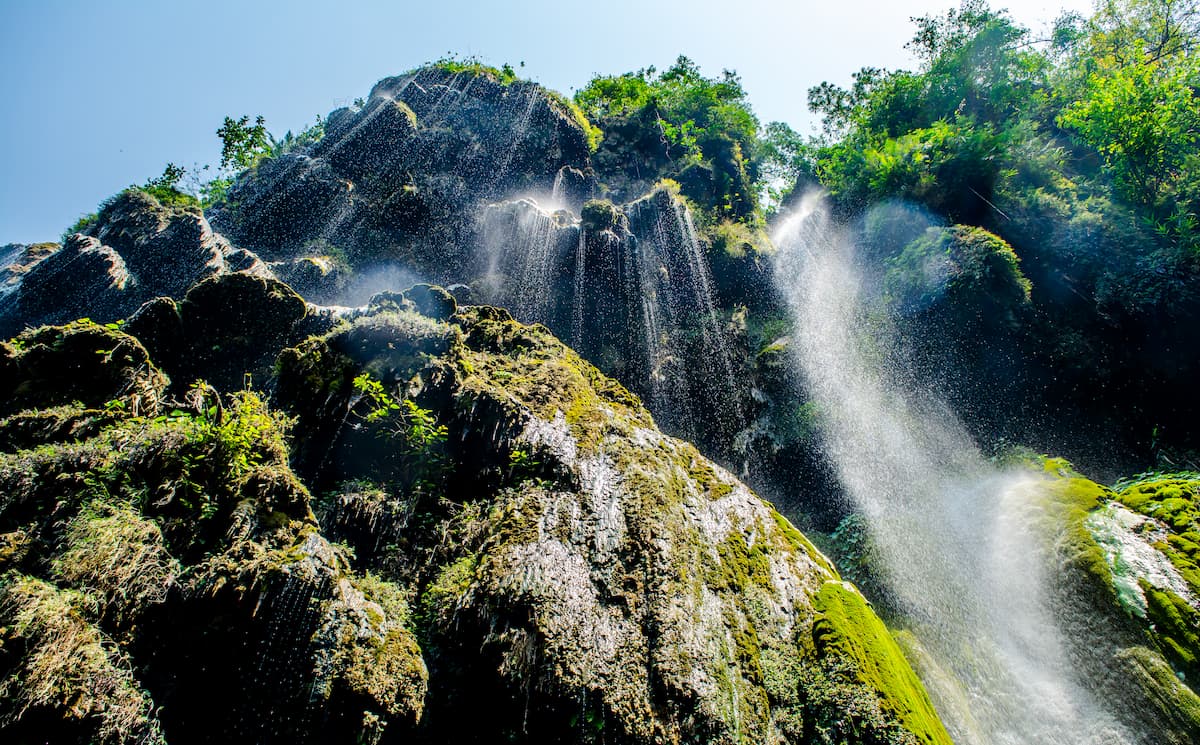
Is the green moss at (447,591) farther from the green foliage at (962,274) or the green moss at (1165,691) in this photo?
the green foliage at (962,274)

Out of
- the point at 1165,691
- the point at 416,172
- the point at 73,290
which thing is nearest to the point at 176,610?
the point at 1165,691

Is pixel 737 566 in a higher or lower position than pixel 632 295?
lower

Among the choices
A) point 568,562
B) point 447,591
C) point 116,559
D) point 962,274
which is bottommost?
point 116,559

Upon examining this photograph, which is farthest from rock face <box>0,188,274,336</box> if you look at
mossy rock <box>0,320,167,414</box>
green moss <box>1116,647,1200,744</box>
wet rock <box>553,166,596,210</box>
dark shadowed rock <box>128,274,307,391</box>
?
green moss <box>1116,647,1200,744</box>

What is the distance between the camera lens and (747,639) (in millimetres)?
5020

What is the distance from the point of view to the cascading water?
21.0ft

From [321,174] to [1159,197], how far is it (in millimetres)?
28954

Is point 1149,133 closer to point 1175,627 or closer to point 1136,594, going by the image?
point 1136,594

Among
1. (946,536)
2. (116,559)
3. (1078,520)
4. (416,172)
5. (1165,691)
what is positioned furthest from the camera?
(416,172)

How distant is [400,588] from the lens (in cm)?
532

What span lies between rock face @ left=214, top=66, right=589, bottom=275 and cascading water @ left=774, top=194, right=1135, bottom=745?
13645 millimetres

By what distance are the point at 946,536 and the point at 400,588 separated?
10.7 metres

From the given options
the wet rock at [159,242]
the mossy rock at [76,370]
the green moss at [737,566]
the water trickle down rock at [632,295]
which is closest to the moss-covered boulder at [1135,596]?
the green moss at [737,566]

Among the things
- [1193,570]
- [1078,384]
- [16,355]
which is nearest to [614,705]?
[16,355]
